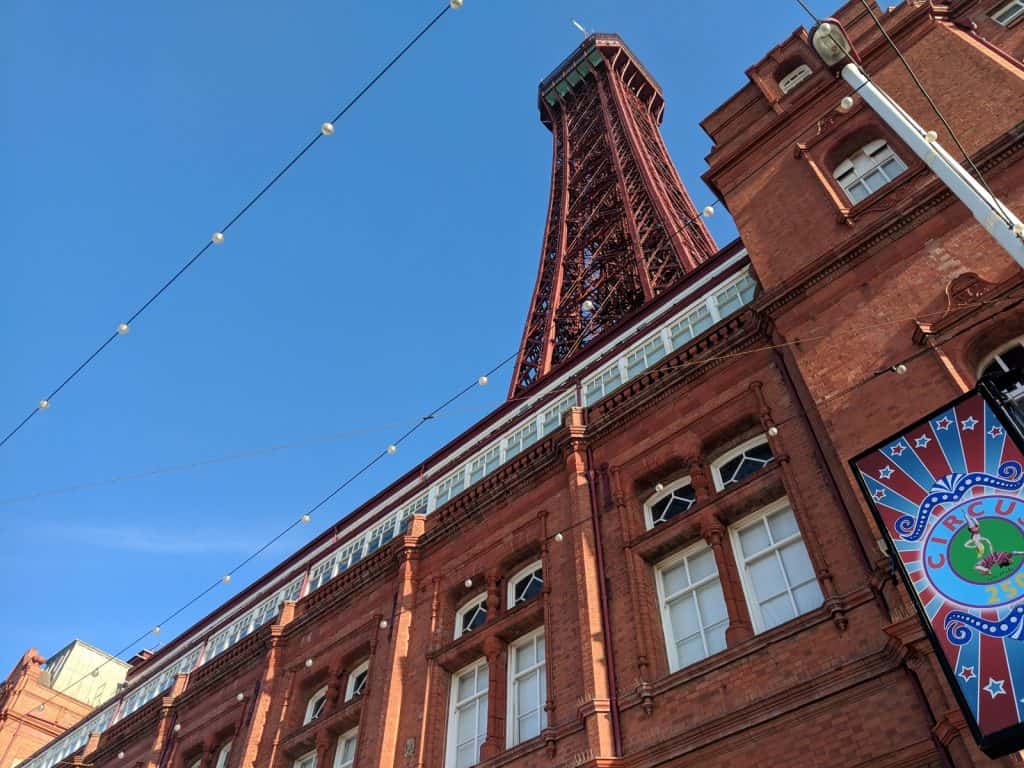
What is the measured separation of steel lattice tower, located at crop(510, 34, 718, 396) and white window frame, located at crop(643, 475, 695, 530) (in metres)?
11.5

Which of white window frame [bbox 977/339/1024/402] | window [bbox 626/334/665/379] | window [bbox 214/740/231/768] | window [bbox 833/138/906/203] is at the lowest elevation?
white window frame [bbox 977/339/1024/402]

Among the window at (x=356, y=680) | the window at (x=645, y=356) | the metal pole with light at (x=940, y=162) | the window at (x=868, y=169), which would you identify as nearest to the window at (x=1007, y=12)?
the window at (x=868, y=169)

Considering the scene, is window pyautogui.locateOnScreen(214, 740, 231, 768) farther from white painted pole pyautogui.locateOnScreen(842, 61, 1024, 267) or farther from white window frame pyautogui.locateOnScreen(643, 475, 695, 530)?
white painted pole pyautogui.locateOnScreen(842, 61, 1024, 267)

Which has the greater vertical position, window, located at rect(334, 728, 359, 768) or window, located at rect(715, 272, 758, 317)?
window, located at rect(715, 272, 758, 317)

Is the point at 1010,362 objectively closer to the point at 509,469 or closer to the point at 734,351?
the point at 734,351

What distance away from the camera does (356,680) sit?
16.2m

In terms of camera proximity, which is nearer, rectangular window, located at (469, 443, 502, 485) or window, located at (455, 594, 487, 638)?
window, located at (455, 594, 487, 638)

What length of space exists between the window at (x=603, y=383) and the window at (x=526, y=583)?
3.13 metres

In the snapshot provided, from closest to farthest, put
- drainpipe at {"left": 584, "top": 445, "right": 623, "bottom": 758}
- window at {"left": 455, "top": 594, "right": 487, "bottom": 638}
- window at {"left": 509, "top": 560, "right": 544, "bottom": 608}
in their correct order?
drainpipe at {"left": 584, "top": 445, "right": 623, "bottom": 758}
window at {"left": 509, "top": 560, "right": 544, "bottom": 608}
window at {"left": 455, "top": 594, "right": 487, "bottom": 638}

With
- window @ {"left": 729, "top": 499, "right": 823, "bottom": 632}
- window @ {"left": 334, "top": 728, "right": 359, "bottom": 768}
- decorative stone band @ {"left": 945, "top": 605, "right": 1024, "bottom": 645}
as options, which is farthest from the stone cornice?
window @ {"left": 334, "top": 728, "right": 359, "bottom": 768}

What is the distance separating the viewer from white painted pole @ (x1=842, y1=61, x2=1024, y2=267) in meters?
6.43

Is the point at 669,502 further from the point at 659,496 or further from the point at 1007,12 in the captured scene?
the point at 1007,12

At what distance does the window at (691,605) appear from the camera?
34.9ft

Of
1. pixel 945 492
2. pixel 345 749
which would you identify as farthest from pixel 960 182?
pixel 345 749
